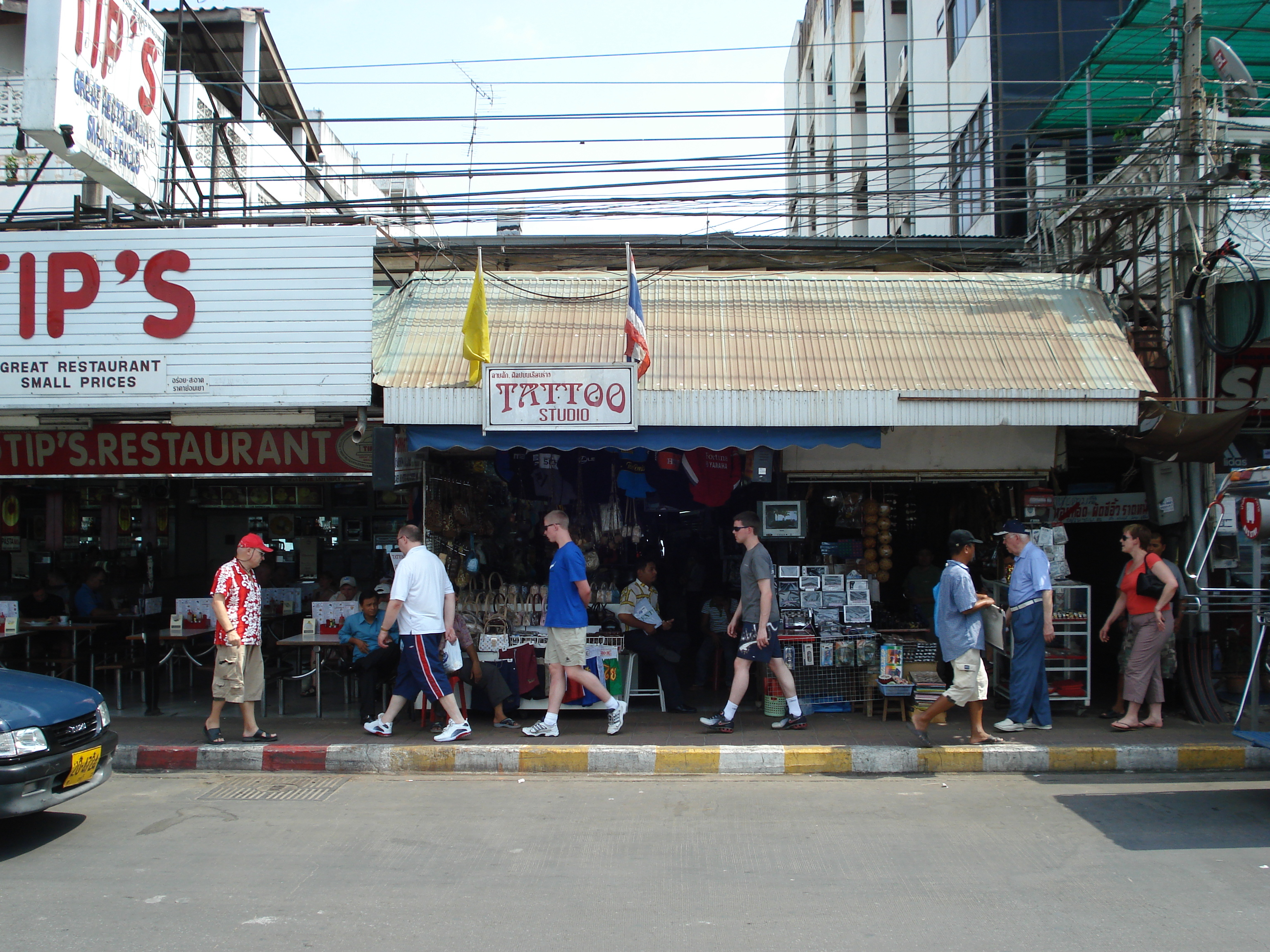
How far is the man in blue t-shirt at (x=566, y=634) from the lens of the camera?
7.55 m

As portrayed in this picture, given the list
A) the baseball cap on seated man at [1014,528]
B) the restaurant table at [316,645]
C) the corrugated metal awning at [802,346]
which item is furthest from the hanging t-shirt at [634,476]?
the baseball cap on seated man at [1014,528]

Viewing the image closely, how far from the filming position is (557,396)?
26.2ft

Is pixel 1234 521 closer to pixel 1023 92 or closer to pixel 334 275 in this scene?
pixel 1023 92

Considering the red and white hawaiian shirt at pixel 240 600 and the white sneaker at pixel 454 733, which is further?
the white sneaker at pixel 454 733

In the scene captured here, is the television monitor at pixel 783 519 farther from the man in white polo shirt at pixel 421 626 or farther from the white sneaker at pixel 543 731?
the man in white polo shirt at pixel 421 626

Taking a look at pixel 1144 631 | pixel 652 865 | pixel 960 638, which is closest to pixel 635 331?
pixel 960 638

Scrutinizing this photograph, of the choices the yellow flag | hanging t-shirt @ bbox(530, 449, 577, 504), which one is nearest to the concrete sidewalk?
hanging t-shirt @ bbox(530, 449, 577, 504)

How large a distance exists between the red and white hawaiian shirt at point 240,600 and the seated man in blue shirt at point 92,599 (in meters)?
3.98

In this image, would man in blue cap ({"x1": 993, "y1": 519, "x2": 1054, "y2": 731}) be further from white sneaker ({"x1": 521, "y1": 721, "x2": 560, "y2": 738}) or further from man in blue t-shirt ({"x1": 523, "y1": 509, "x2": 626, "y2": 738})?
white sneaker ({"x1": 521, "y1": 721, "x2": 560, "y2": 738})

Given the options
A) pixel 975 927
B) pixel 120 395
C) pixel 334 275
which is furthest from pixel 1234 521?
pixel 120 395

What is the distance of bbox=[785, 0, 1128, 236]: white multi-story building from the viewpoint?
1108 cm

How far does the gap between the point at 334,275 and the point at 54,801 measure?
504 cm

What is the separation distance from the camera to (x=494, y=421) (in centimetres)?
797

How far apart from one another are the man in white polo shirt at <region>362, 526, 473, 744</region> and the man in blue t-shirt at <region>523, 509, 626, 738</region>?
2.57ft
